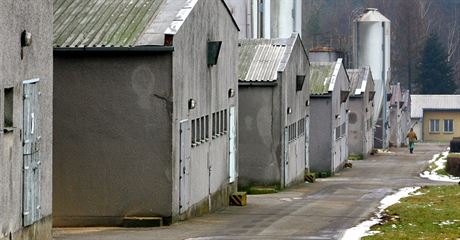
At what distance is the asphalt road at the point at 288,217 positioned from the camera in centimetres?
1867

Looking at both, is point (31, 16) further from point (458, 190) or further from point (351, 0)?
point (351, 0)

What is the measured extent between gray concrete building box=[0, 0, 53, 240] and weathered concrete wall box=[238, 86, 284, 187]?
1704cm

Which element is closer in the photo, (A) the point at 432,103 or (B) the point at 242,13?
(B) the point at 242,13

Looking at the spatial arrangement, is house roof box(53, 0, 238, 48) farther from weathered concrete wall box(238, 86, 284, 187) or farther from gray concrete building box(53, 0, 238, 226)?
weathered concrete wall box(238, 86, 284, 187)

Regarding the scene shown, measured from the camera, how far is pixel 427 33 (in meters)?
126

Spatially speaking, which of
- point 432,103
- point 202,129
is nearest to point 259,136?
point 202,129

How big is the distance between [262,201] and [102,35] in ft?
30.4

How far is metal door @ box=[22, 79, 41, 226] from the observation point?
15.0 metres

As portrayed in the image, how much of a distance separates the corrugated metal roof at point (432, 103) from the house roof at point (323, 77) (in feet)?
177

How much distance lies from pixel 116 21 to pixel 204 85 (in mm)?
2837

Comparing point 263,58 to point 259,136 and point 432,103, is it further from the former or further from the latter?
point 432,103

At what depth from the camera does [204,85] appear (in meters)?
23.2

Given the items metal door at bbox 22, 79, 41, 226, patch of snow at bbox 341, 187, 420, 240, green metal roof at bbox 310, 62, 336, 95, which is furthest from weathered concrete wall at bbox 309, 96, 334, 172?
metal door at bbox 22, 79, 41, 226

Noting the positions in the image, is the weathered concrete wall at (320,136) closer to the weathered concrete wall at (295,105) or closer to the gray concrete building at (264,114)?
the weathered concrete wall at (295,105)
